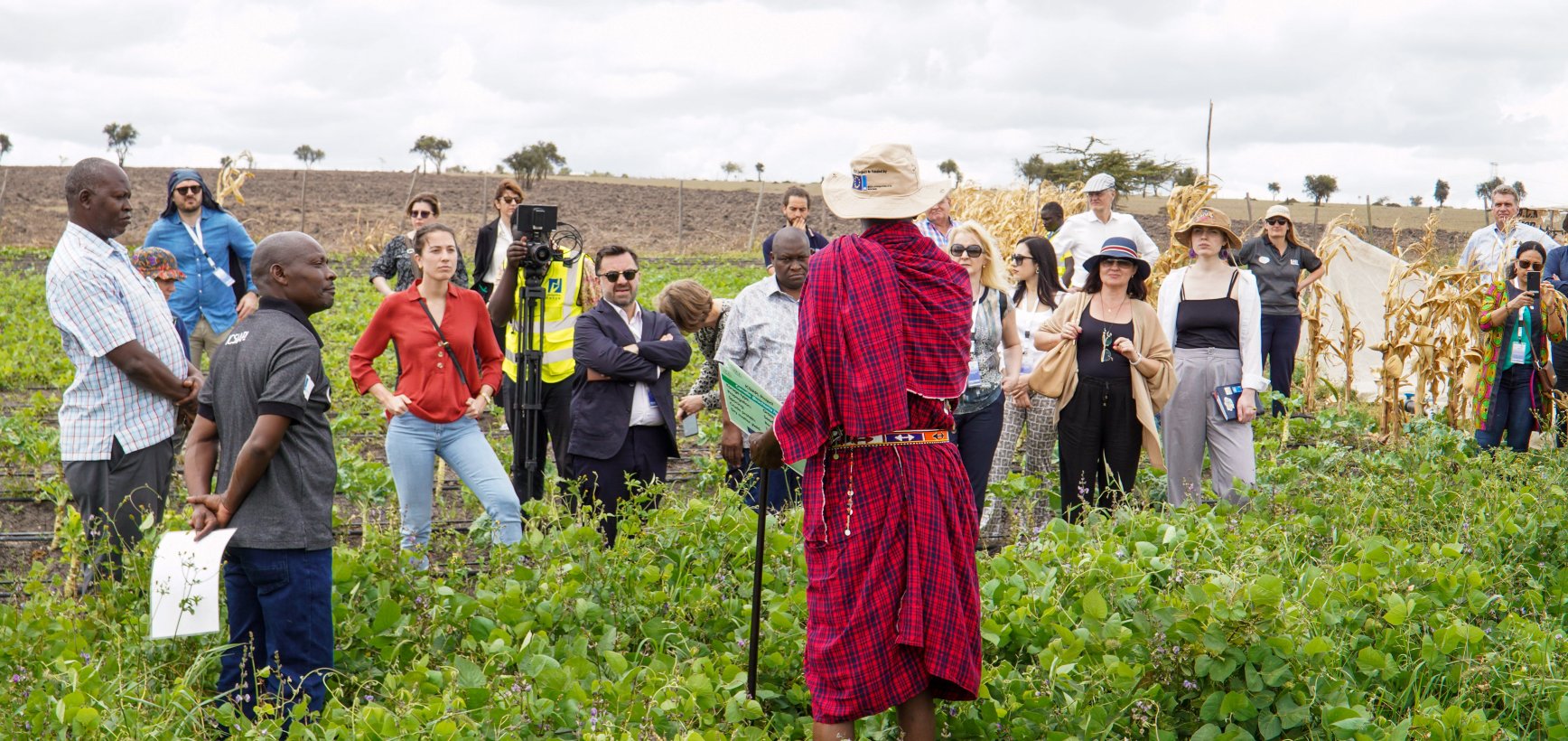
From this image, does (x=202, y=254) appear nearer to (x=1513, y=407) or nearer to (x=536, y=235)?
(x=536, y=235)

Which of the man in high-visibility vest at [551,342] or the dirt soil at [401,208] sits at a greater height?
the dirt soil at [401,208]

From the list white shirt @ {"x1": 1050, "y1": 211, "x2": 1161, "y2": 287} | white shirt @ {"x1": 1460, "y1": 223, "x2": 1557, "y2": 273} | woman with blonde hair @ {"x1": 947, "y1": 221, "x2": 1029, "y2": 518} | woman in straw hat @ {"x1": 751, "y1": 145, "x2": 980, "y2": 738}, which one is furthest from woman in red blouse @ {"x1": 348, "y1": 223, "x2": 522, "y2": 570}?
white shirt @ {"x1": 1460, "y1": 223, "x2": 1557, "y2": 273}

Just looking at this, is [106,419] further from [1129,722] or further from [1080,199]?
[1080,199]

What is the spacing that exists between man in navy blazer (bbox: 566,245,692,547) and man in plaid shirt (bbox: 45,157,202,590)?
1.66 m

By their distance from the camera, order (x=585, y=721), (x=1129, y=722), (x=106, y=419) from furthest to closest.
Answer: (x=106, y=419) < (x=1129, y=722) < (x=585, y=721)

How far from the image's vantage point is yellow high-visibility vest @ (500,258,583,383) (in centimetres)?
623

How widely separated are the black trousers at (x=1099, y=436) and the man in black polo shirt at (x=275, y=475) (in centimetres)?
346

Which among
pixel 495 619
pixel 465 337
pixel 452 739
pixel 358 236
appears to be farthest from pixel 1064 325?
pixel 358 236

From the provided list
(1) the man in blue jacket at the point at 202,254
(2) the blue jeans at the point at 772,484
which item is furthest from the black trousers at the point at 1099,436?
(1) the man in blue jacket at the point at 202,254

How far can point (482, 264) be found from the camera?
23.5 feet

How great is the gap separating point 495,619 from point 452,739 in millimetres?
1098

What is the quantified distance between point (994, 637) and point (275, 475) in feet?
7.13

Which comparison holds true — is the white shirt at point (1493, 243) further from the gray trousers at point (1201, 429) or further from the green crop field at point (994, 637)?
the green crop field at point (994, 637)

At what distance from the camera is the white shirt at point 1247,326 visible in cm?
618
